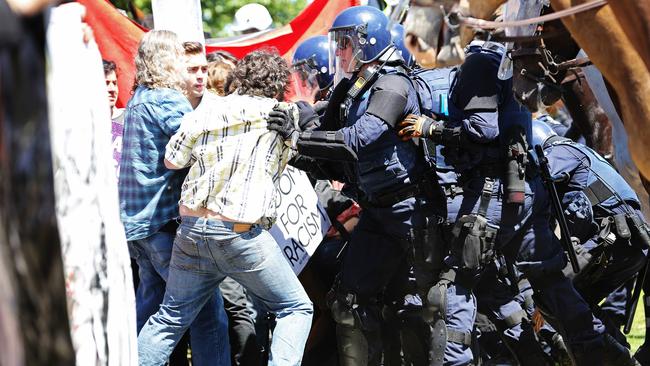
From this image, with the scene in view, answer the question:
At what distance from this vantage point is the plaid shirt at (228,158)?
5109 mm

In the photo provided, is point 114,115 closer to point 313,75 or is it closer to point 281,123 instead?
point 313,75

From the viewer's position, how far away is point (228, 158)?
5.14 metres

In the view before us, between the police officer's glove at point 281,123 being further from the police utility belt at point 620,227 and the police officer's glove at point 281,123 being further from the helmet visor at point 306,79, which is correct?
the police utility belt at point 620,227

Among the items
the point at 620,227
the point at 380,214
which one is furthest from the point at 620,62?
the point at 620,227

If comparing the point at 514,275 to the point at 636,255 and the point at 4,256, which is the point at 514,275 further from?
the point at 4,256

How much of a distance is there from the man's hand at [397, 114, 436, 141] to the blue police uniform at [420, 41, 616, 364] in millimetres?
98

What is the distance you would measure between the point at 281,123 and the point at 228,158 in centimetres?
33

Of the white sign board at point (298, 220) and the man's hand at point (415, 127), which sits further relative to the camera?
the white sign board at point (298, 220)

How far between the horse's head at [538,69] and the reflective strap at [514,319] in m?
1.50

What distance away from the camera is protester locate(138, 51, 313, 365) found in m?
A: 5.11

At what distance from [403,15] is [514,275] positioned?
219 cm

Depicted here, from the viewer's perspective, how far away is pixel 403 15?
459cm

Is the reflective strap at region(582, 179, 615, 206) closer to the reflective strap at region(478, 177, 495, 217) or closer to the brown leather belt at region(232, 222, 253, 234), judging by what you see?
the reflective strap at region(478, 177, 495, 217)

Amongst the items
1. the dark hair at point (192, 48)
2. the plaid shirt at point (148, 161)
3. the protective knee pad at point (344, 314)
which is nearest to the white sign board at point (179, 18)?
the dark hair at point (192, 48)
